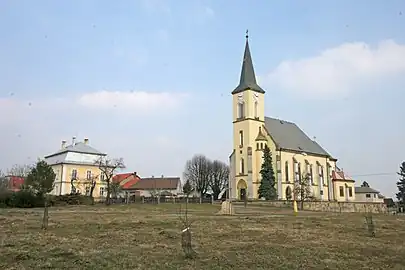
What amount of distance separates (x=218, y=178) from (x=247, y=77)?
29.3m

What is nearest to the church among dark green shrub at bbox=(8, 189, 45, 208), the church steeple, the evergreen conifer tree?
the church steeple

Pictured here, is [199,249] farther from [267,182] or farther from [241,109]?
[241,109]

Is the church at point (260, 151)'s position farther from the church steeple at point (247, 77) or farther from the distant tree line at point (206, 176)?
the distant tree line at point (206, 176)

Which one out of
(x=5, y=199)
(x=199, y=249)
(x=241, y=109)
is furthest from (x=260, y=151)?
(x=199, y=249)

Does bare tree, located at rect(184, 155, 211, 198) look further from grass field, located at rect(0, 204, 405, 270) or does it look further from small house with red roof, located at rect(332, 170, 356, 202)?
grass field, located at rect(0, 204, 405, 270)

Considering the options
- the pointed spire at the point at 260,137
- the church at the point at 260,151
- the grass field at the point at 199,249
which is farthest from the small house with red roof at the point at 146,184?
the grass field at the point at 199,249

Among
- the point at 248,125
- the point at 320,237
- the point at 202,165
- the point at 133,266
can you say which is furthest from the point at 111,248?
the point at 202,165

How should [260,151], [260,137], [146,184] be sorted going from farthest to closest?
1. [146,184]
2. [260,137]
3. [260,151]

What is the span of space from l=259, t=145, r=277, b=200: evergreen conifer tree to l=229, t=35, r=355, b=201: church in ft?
4.75

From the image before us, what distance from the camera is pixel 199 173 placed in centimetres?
9856

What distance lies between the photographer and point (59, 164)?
272 ft

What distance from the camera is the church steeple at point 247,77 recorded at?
7650cm

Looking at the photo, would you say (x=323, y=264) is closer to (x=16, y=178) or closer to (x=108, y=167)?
(x=108, y=167)

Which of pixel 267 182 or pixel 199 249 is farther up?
pixel 267 182
